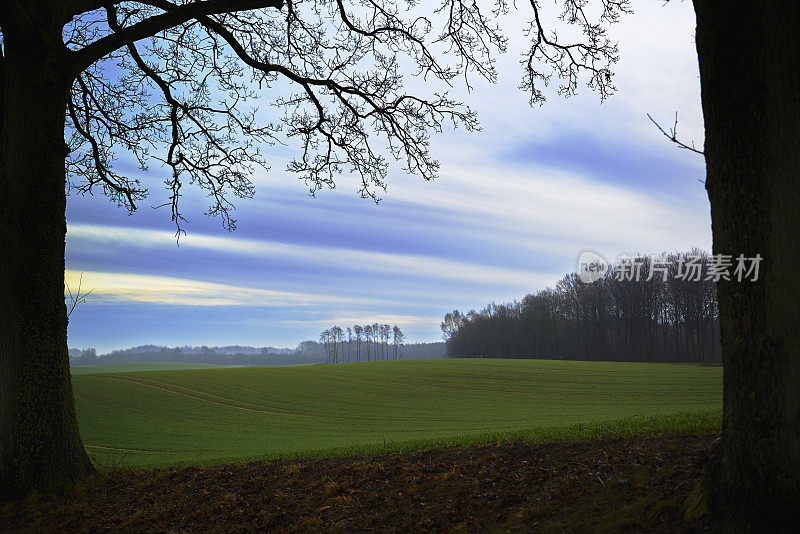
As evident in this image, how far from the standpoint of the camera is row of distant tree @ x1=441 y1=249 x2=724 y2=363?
67.1 m

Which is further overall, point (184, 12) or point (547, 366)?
point (547, 366)

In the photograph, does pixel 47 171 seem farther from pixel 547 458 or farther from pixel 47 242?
pixel 547 458

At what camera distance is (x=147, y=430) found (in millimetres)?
29641

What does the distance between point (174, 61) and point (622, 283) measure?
7557 cm

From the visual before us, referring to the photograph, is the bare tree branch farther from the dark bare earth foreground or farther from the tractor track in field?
the tractor track in field

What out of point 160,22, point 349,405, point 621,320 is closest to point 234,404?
point 349,405

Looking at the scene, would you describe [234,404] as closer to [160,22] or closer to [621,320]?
[160,22]

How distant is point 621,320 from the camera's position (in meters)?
76.6

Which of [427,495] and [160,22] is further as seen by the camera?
[160,22]

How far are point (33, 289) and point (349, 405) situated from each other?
32.0 meters

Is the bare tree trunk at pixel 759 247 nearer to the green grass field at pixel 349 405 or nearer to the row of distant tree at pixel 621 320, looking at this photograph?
the green grass field at pixel 349 405

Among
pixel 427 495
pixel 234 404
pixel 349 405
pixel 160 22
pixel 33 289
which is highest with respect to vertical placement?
pixel 160 22

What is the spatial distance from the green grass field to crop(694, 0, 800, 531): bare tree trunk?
5.02 meters

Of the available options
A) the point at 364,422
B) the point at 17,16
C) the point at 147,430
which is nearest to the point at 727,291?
the point at 17,16
